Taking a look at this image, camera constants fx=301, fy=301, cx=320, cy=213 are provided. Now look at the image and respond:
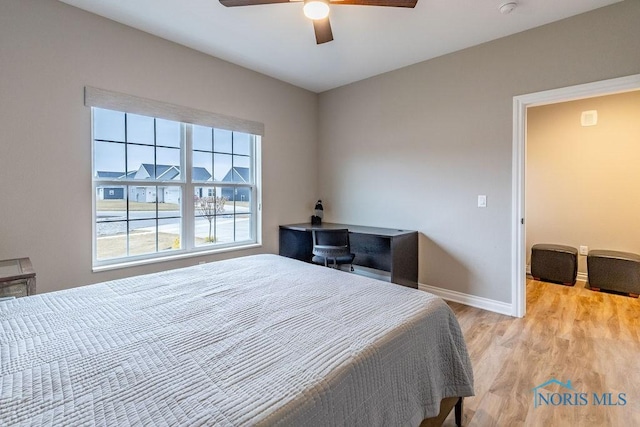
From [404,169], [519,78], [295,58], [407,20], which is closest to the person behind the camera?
[407,20]

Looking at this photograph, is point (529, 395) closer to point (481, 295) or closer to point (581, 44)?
point (481, 295)

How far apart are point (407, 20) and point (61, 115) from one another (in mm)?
2969

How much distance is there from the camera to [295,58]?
337 centimetres

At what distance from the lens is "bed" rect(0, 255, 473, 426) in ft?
2.42

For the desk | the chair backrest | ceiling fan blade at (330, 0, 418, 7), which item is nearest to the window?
the desk

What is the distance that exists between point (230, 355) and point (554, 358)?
7.94 ft

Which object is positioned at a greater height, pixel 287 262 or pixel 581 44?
Answer: pixel 581 44

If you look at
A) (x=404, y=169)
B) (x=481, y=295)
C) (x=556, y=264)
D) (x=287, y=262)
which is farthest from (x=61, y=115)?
(x=556, y=264)

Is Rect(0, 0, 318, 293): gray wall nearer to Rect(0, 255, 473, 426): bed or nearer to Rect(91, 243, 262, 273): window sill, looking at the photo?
Rect(91, 243, 262, 273): window sill

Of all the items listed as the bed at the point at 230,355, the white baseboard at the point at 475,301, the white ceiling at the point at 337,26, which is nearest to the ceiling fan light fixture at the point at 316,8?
the white ceiling at the point at 337,26

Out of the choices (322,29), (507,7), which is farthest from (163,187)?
(507,7)

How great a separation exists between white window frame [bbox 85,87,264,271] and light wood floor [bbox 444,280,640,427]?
2.66 meters

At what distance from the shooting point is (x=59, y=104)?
2393 mm

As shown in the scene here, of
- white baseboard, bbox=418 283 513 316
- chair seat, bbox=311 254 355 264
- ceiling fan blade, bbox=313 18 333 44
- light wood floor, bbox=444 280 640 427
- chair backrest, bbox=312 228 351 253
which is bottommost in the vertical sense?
light wood floor, bbox=444 280 640 427
